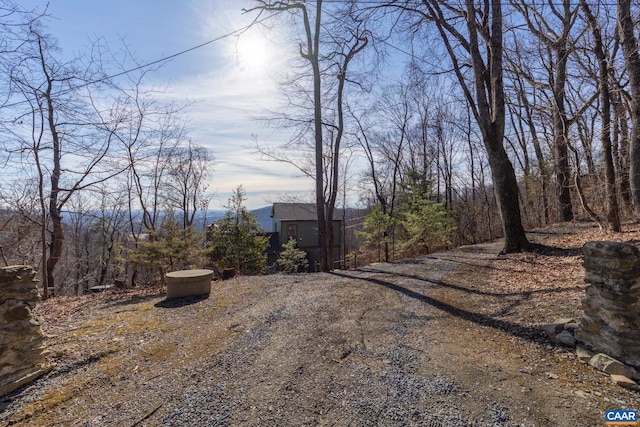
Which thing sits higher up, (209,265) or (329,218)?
(329,218)

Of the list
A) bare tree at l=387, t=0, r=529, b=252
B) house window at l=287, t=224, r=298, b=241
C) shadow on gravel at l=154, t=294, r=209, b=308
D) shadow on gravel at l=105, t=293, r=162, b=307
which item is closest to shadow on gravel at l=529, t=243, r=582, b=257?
bare tree at l=387, t=0, r=529, b=252

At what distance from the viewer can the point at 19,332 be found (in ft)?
8.86

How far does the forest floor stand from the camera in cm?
212

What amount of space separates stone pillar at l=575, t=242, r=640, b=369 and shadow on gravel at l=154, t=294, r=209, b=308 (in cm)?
500

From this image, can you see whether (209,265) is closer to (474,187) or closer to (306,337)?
(306,337)

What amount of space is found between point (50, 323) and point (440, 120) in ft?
58.8

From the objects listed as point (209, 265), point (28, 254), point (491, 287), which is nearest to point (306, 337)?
point (491, 287)

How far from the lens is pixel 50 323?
14.0ft

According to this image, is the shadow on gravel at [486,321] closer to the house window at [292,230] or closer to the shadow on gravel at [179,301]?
the shadow on gravel at [179,301]

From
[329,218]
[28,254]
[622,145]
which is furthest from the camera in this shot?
[329,218]

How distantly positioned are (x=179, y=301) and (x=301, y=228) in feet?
61.3

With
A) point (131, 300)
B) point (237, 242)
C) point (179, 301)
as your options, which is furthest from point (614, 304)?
point (237, 242)

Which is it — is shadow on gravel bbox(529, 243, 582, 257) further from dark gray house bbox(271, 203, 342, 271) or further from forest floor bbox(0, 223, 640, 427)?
dark gray house bbox(271, 203, 342, 271)

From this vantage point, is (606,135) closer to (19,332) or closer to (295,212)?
(19,332)
